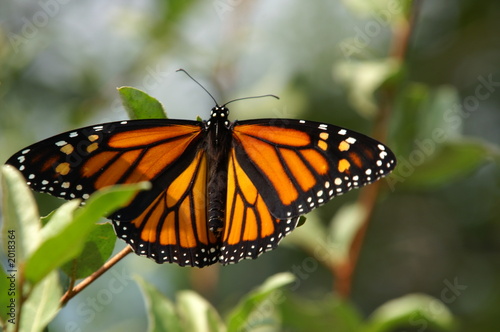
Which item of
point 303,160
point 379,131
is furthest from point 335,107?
point 303,160

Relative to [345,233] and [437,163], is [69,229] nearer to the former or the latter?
[345,233]

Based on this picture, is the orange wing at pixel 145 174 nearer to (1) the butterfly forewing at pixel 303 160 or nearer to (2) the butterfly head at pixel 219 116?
(2) the butterfly head at pixel 219 116

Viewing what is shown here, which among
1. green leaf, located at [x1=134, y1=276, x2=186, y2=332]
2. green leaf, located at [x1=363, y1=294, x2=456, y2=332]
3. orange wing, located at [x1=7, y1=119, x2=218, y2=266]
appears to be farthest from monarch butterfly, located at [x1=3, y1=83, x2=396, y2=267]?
green leaf, located at [x1=363, y1=294, x2=456, y2=332]

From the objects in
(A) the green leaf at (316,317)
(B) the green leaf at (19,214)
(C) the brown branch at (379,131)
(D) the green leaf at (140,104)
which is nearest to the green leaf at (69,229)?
(B) the green leaf at (19,214)

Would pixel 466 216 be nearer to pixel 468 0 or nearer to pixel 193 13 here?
pixel 468 0

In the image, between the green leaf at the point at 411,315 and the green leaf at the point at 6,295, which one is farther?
the green leaf at the point at 411,315

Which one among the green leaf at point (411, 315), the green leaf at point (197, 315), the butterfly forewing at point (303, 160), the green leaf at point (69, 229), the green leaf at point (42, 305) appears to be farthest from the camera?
the green leaf at point (411, 315)
